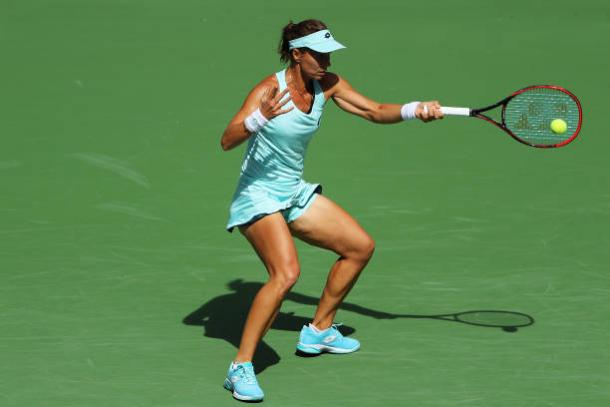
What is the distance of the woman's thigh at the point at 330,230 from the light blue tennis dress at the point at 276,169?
72 millimetres

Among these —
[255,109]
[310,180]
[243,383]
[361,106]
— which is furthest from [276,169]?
[310,180]

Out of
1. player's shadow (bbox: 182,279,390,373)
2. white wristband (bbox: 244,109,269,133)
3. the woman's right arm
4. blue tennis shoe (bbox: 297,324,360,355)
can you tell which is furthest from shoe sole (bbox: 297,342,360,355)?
white wristband (bbox: 244,109,269,133)

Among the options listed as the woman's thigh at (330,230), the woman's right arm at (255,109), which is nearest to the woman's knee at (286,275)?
the woman's thigh at (330,230)

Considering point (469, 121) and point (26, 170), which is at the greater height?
point (469, 121)

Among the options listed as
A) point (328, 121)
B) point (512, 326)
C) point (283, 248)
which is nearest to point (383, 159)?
point (328, 121)

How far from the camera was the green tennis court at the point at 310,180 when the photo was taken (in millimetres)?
6422

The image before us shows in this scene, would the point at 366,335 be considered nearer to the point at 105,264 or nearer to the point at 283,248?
the point at 283,248

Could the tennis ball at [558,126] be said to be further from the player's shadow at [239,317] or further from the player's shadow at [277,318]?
the player's shadow at [239,317]

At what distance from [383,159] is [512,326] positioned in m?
3.42

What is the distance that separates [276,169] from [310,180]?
346 centimetres

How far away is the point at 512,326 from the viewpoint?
705 cm

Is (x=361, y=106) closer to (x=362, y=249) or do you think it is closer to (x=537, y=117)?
(x=362, y=249)

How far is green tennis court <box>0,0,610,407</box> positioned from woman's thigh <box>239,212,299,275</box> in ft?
2.03

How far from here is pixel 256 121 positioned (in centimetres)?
599
